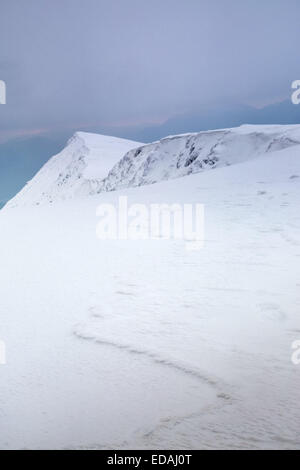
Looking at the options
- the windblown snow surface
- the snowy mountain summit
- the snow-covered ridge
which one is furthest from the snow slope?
the windblown snow surface

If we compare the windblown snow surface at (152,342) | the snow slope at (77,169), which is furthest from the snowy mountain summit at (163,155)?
the windblown snow surface at (152,342)

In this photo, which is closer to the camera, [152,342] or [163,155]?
[152,342]

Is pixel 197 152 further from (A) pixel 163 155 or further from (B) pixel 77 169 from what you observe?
(B) pixel 77 169

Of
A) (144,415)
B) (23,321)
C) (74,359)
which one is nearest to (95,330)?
(74,359)

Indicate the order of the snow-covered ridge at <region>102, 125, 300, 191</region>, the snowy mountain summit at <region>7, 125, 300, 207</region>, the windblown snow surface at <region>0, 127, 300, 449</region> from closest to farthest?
the windblown snow surface at <region>0, 127, 300, 449</region>
the snow-covered ridge at <region>102, 125, 300, 191</region>
the snowy mountain summit at <region>7, 125, 300, 207</region>

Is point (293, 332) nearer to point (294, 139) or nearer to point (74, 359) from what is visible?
point (74, 359)

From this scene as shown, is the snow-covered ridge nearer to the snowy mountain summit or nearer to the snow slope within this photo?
the snowy mountain summit

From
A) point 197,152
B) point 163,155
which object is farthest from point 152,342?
point 163,155
